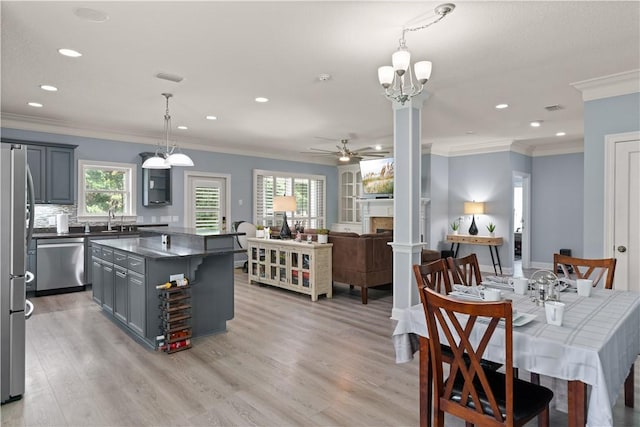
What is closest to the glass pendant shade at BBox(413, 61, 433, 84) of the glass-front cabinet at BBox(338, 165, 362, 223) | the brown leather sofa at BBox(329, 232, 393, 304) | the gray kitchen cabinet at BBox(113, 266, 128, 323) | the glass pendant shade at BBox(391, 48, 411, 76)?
the glass pendant shade at BBox(391, 48, 411, 76)

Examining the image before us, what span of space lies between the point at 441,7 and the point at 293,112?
3156 mm

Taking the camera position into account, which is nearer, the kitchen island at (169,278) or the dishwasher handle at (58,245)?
the kitchen island at (169,278)

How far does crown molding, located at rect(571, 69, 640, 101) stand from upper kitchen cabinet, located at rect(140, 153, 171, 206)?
21.4 feet

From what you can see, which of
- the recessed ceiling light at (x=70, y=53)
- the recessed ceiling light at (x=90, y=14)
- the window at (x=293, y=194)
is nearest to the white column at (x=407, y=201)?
the recessed ceiling light at (x=90, y=14)

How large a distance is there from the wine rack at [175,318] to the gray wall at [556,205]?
24.9ft

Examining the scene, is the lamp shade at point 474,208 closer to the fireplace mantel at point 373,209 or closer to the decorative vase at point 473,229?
the decorative vase at point 473,229

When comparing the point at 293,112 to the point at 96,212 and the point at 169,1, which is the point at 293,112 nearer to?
the point at 169,1

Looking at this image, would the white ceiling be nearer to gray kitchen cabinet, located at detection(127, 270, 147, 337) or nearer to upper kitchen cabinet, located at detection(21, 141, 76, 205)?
upper kitchen cabinet, located at detection(21, 141, 76, 205)

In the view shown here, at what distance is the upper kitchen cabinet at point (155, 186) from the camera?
6984mm

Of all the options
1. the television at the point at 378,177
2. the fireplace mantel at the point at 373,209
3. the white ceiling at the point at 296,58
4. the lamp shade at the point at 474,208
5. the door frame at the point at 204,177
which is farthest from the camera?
the fireplace mantel at the point at 373,209

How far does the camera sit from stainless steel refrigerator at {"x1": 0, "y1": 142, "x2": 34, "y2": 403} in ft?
8.27

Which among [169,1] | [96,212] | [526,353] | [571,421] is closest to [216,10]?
[169,1]

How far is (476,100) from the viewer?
4.85 metres

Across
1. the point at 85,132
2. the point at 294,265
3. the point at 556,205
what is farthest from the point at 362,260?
the point at 556,205
